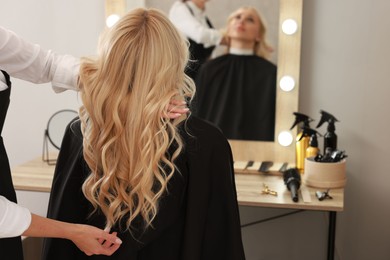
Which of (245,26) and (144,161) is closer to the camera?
(144,161)

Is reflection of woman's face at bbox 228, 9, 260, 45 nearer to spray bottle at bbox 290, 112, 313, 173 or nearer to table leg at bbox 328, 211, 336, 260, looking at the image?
spray bottle at bbox 290, 112, 313, 173

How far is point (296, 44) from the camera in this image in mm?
2260

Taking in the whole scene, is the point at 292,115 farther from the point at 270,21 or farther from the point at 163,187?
the point at 163,187

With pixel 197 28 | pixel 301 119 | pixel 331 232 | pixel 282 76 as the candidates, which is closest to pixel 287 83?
pixel 282 76

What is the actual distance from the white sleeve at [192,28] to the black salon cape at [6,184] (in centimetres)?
107

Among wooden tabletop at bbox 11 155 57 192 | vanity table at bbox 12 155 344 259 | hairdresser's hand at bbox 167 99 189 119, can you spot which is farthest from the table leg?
wooden tabletop at bbox 11 155 57 192

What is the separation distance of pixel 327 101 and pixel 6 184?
1387 millimetres

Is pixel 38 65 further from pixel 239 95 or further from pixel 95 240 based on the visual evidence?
pixel 239 95

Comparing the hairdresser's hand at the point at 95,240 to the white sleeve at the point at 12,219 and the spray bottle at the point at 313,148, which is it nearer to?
the white sleeve at the point at 12,219

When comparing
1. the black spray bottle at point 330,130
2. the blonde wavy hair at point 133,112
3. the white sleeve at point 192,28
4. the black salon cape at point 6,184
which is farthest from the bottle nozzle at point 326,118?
the black salon cape at point 6,184

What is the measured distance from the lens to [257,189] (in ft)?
6.94

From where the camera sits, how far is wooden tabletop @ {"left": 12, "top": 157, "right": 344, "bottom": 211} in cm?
195

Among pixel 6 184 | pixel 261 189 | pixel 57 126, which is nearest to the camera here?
pixel 6 184

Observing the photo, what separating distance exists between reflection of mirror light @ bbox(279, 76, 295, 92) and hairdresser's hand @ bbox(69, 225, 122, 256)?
44.5 inches
